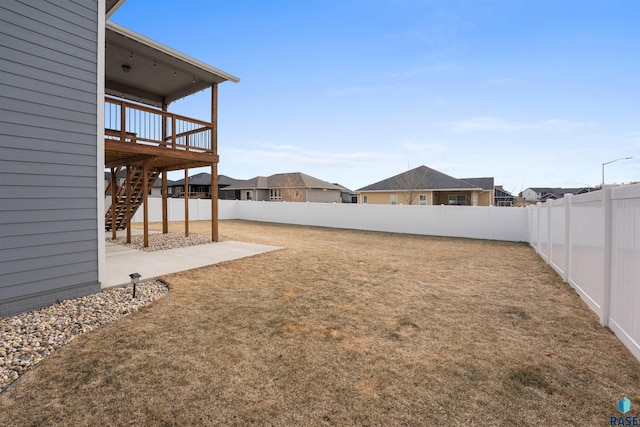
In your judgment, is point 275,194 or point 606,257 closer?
point 606,257

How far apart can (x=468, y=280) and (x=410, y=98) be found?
10.4 m

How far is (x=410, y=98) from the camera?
13.4 metres

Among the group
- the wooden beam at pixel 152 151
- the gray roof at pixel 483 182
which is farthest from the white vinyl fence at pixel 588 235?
the gray roof at pixel 483 182

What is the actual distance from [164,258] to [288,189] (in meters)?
23.4

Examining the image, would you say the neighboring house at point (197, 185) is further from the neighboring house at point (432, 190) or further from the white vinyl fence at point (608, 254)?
the white vinyl fence at point (608, 254)

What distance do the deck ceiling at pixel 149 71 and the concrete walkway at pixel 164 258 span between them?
15.7 feet

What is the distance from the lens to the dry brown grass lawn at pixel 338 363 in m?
1.97

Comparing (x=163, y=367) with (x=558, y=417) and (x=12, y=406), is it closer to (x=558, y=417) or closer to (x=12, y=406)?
(x=12, y=406)

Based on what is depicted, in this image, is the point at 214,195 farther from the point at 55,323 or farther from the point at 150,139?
the point at 55,323

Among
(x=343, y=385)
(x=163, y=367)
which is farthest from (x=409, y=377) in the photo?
(x=163, y=367)

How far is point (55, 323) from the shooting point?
336cm

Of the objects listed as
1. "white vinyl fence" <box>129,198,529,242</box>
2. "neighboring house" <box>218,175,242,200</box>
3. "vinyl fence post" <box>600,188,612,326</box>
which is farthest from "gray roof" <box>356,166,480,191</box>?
"neighboring house" <box>218,175,242,200</box>

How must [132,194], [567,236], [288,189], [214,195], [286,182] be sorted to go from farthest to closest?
[286,182]
[288,189]
[132,194]
[214,195]
[567,236]

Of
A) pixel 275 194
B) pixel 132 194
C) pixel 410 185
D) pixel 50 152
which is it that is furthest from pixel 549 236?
pixel 275 194
